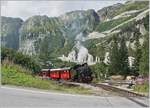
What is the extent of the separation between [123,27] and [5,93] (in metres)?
2.29

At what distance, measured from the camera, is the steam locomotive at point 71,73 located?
6.28 metres

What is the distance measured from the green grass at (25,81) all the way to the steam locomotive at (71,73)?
0.46 feet

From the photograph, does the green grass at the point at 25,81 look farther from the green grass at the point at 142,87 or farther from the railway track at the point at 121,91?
the green grass at the point at 142,87

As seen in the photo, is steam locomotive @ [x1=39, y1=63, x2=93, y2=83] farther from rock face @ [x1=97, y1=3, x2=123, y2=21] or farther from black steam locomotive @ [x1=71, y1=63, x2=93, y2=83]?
rock face @ [x1=97, y1=3, x2=123, y2=21]

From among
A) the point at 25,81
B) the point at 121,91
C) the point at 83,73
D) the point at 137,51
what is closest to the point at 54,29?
the point at 83,73

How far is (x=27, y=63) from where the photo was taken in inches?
262

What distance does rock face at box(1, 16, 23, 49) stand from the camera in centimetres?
633

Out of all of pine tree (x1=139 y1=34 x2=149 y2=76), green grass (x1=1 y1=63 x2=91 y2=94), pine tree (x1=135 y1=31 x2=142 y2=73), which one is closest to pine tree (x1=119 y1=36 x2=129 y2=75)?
pine tree (x1=135 y1=31 x2=142 y2=73)

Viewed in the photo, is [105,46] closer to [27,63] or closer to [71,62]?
[71,62]

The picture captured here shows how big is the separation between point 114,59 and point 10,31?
1.91 m

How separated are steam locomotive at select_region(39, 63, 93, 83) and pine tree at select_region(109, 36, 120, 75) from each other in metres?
0.38

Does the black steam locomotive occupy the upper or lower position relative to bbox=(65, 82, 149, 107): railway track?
upper

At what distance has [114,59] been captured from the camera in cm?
604

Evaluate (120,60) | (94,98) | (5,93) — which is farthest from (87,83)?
(5,93)
